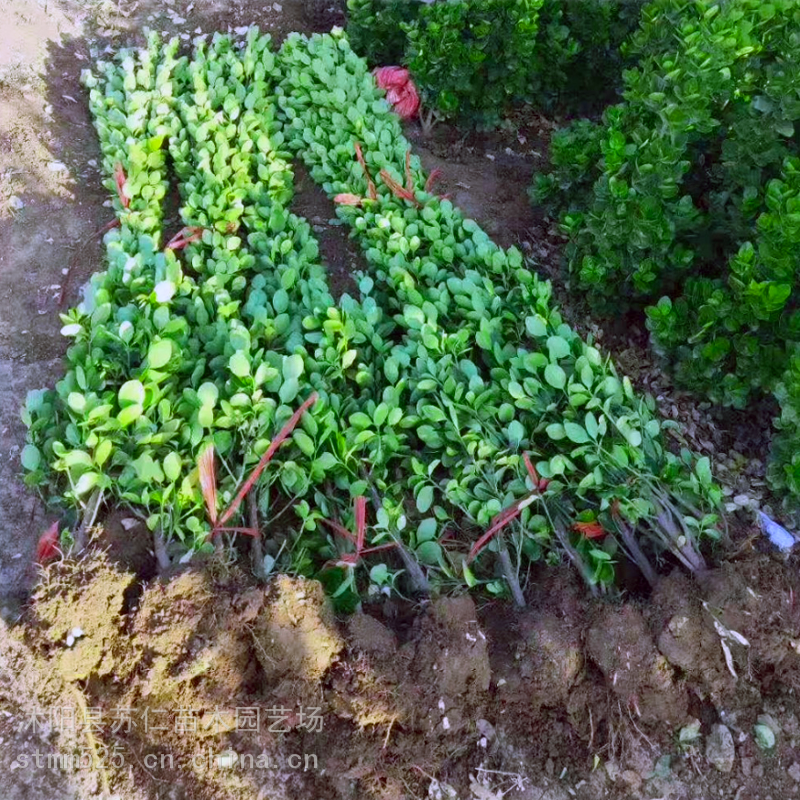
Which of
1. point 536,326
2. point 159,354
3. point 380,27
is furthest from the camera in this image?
point 380,27

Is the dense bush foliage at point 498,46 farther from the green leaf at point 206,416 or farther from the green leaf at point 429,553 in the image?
the green leaf at point 429,553

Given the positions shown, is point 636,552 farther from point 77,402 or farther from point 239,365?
point 77,402

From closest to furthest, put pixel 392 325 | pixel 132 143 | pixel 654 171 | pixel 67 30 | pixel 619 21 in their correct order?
pixel 654 171 < pixel 392 325 < pixel 132 143 < pixel 619 21 < pixel 67 30

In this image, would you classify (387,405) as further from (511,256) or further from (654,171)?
(654,171)

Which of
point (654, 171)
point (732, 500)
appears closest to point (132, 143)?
point (654, 171)

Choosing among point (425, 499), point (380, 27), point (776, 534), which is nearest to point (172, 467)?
point (425, 499)
